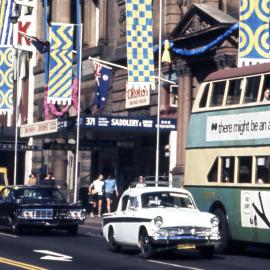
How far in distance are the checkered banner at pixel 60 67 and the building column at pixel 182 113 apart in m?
4.74

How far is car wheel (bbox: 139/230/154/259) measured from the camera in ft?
76.5

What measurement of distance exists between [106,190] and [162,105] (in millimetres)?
6199

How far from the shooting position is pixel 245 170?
25094mm

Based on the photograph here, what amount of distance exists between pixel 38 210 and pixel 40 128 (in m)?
19.2

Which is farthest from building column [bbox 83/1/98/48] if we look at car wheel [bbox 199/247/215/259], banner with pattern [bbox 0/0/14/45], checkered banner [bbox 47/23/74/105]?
car wheel [bbox 199/247/215/259]

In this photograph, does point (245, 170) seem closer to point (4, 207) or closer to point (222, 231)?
point (222, 231)

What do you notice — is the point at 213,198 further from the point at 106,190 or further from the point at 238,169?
the point at 106,190

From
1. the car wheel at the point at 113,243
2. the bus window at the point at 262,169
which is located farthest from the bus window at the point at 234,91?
the car wheel at the point at 113,243

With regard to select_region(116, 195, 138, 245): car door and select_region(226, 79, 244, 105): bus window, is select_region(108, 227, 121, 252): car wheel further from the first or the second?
select_region(226, 79, 244, 105): bus window

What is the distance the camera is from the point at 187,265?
21.9 m

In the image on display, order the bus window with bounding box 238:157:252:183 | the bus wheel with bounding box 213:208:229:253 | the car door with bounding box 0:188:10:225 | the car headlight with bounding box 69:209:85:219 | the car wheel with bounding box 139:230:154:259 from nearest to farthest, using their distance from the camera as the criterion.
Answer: the car wheel with bounding box 139:230:154:259
the bus window with bounding box 238:157:252:183
the bus wheel with bounding box 213:208:229:253
the car headlight with bounding box 69:209:85:219
the car door with bounding box 0:188:10:225

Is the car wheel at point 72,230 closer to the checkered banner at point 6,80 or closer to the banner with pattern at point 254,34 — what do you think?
the banner with pattern at point 254,34

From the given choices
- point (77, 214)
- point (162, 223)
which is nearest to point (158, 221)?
point (162, 223)

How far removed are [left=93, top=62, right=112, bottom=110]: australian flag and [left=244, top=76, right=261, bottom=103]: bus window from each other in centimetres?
2284
